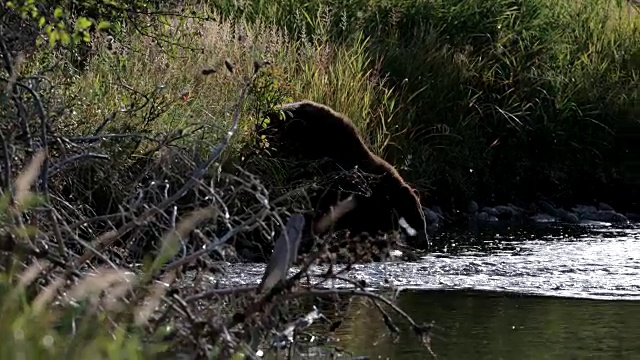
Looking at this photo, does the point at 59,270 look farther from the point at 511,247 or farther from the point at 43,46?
the point at 511,247

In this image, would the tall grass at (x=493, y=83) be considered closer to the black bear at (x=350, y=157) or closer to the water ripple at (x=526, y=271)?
the black bear at (x=350, y=157)

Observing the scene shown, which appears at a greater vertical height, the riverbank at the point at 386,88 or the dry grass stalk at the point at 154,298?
the dry grass stalk at the point at 154,298

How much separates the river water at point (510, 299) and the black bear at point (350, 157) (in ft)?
1.45

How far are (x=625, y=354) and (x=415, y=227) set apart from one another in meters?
4.17

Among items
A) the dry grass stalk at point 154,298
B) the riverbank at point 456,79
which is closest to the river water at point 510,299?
the dry grass stalk at point 154,298

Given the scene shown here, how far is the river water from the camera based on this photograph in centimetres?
640

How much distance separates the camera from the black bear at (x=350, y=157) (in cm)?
994

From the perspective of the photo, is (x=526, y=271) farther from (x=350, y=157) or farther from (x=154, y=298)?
(x=154, y=298)

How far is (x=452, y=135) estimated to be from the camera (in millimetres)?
12164

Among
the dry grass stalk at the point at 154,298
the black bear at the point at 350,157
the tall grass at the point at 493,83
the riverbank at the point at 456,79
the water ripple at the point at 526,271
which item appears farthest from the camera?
the tall grass at the point at 493,83

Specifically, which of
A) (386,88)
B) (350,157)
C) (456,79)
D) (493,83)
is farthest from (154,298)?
(493,83)

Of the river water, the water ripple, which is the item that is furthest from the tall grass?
the water ripple

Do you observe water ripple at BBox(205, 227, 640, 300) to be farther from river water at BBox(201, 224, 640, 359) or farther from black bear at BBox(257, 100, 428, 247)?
black bear at BBox(257, 100, 428, 247)

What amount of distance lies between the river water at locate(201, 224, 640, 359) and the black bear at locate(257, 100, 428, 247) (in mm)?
441
